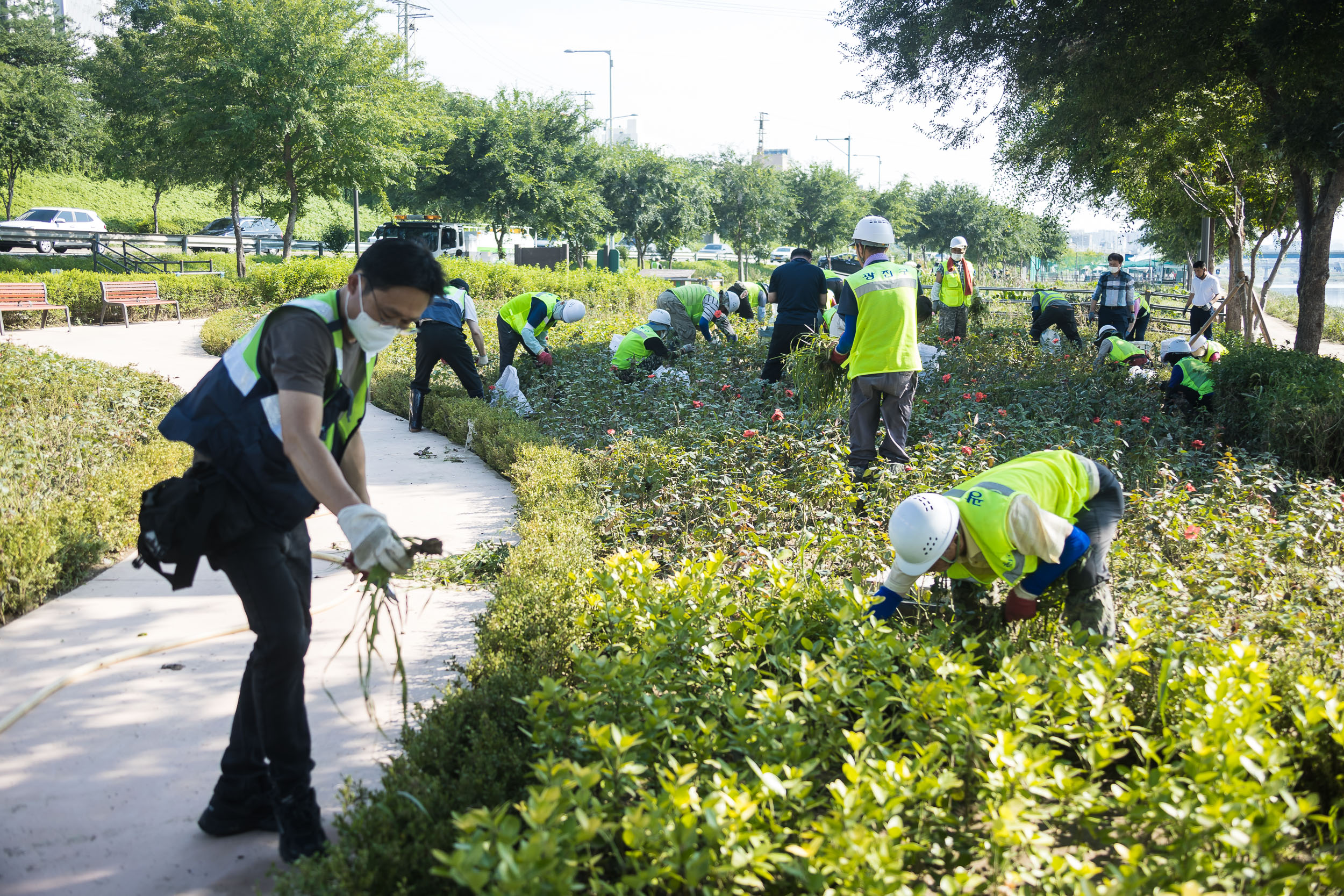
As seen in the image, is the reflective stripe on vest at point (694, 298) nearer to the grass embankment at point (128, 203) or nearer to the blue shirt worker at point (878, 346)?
the blue shirt worker at point (878, 346)

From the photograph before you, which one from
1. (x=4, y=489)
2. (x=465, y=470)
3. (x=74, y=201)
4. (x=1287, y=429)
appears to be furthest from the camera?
(x=74, y=201)

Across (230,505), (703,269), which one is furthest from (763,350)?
(703,269)

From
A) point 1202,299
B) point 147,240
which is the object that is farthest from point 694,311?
point 147,240

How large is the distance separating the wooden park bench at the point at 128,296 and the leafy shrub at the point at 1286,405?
16.1 m

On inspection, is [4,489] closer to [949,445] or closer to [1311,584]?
[949,445]

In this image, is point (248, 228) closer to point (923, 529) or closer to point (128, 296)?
point (128, 296)

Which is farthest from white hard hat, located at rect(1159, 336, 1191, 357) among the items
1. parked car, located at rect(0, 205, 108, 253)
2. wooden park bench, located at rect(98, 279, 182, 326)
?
parked car, located at rect(0, 205, 108, 253)

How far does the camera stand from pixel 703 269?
1569 inches

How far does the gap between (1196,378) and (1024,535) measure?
595 cm

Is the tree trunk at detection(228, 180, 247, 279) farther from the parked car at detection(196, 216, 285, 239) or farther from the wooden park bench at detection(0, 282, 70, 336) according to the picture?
the parked car at detection(196, 216, 285, 239)

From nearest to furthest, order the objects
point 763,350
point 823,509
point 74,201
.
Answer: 1. point 823,509
2. point 763,350
3. point 74,201

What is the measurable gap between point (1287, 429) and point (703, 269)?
34.0 metres

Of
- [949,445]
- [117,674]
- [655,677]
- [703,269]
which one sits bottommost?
[117,674]

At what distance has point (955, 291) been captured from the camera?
12109 mm
